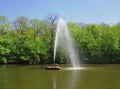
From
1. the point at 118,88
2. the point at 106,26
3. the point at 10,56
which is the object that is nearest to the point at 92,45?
the point at 106,26

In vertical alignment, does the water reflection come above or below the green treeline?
below

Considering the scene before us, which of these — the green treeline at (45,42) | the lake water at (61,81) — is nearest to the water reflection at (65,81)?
the lake water at (61,81)

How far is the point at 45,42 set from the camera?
2955 inches

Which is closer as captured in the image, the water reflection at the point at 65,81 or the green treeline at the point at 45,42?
the water reflection at the point at 65,81

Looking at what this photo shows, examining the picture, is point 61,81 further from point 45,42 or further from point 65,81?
point 45,42

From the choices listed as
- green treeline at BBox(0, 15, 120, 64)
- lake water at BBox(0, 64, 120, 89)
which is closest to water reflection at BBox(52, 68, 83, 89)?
lake water at BBox(0, 64, 120, 89)

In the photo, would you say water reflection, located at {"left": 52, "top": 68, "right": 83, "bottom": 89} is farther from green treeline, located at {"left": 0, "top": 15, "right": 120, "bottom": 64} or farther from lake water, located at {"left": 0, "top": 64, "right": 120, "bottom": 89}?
→ green treeline, located at {"left": 0, "top": 15, "right": 120, "bottom": 64}

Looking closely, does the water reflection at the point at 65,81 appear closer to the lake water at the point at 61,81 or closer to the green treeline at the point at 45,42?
the lake water at the point at 61,81

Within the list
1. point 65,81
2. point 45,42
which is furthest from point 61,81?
point 45,42

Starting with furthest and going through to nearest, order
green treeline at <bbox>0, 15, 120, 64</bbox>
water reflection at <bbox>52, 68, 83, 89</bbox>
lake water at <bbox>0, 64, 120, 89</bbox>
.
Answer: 1. green treeline at <bbox>0, 15, 120, 64</bbox>
2. water reflection at <bbox>52, 68, 83, 89</bbox>
3. lake water at <bbox>0, 64, 120, 89</bbox>

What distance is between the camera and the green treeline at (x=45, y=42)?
71438mm

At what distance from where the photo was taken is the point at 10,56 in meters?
72.0

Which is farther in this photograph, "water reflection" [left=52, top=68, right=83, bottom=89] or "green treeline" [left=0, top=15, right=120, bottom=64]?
"green treeline" [left=0, top=15, right=120, bottom=64]

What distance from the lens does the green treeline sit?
234ft
